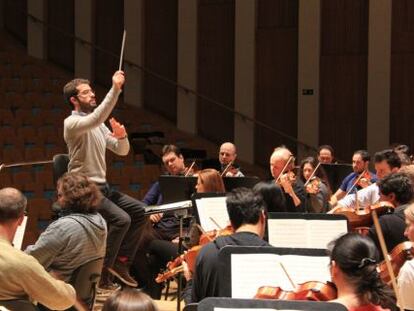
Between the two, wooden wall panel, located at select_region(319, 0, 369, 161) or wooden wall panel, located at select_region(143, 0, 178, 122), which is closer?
wooden wall panel, located at select_region(319, 0, 369, 161)

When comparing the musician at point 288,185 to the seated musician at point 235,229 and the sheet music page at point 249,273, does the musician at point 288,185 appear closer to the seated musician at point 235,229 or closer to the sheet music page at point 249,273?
the seated musician at point 235,229

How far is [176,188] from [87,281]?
209 centimetres

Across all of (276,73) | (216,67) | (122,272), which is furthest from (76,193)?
(216,67)

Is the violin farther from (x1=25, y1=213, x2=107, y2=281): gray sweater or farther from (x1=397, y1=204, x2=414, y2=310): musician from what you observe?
(x1=397, y1=204, x2=414, y2=310): musician

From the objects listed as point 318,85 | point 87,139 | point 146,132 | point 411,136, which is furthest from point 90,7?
point 87,139

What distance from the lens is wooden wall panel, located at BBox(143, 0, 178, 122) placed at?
1379 cm

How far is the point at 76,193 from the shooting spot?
4.45 metres

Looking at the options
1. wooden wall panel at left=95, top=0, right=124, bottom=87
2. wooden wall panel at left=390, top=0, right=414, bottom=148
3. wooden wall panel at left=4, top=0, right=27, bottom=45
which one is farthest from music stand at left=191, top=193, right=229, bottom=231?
wooden wall panel at left=4, top=0, right=27, bottom=45

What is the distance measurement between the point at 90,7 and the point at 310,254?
37.5 feet

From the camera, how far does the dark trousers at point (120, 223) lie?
556cm

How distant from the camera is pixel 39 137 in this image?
10750 millimetres

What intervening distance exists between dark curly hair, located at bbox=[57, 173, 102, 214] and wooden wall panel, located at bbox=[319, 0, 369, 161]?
830 centimetres

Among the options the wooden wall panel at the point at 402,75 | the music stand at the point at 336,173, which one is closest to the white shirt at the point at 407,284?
the music stand at the point at 336,173

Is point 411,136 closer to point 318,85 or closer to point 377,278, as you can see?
point 318,85
